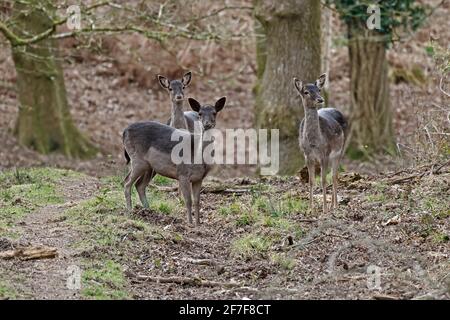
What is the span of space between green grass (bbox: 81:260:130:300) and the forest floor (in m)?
0.02

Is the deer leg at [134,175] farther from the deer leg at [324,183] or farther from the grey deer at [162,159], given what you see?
the deer leg at [324,183]

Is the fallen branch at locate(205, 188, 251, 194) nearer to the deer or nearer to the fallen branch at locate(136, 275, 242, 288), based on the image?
the deer

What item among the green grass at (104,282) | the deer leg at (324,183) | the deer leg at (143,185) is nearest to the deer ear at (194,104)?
the deer leg at (143,185)

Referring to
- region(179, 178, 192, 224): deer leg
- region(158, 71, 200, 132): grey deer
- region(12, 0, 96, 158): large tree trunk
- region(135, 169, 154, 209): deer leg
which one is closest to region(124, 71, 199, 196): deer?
region(158, 71, 200, 132): grey deer

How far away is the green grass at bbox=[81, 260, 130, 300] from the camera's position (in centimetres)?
778

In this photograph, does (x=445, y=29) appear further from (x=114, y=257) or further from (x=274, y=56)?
(x=114, y=257)

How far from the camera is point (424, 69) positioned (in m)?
26.1

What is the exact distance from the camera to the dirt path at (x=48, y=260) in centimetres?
783

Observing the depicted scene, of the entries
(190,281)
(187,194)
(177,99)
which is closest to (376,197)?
(187,194)

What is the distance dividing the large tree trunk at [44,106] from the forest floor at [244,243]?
7664 mm

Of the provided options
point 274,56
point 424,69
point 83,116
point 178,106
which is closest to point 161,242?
point 178,106

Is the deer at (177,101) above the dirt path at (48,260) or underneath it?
above

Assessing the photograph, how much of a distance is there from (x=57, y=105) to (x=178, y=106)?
8.07 metres

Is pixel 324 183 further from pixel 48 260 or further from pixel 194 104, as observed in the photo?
pixel 48 260
